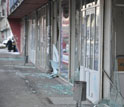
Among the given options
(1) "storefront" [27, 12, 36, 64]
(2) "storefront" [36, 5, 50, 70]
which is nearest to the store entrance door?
(2) "storefront" [36, 5, 50, 70]

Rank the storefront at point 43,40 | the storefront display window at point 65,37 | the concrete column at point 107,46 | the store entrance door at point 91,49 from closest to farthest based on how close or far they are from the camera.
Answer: the concrete column at point 107,46 → the store entrance door at point 91,49 → the storefront display window at point 65,37 → the storefront at point 43,40

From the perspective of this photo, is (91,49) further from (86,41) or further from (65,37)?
(65,37)

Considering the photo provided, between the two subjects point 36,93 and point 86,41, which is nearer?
point 86,41

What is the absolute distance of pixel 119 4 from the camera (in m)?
7.65

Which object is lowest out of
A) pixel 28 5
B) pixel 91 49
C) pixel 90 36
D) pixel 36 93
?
pixel 36 93

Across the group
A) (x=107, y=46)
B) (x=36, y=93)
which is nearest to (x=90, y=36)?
(x=107, y=46)

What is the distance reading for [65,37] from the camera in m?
12.2

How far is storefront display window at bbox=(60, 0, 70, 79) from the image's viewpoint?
11859mm

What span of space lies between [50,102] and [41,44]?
907 cm

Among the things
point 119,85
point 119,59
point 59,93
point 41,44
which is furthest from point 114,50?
point 41,44

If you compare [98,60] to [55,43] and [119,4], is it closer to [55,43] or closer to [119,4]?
[119,4]

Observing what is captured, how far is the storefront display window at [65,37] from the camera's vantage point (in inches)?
467

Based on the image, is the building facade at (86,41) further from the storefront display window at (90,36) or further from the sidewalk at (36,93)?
the sidewalk at (36,93)

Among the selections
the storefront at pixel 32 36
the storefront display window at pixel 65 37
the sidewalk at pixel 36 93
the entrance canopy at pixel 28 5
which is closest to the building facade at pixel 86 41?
the storefront display window at pixel 65 37
